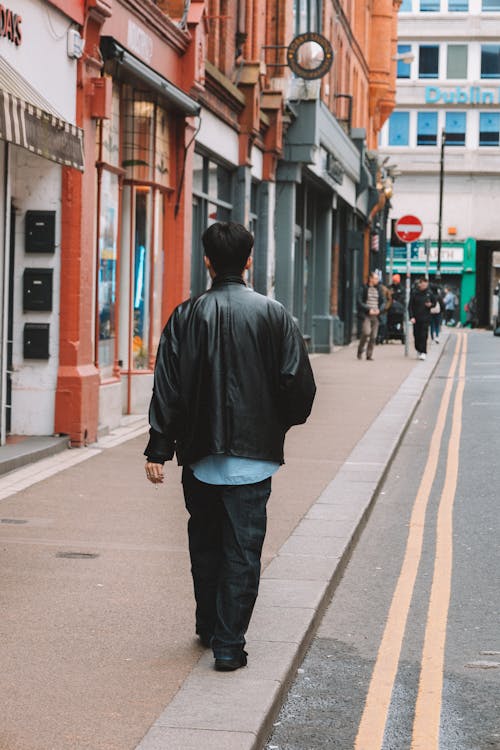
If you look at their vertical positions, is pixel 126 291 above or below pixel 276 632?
above

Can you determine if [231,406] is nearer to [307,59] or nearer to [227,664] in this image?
[227,664]

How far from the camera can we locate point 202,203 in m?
19.5

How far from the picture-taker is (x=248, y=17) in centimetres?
2264

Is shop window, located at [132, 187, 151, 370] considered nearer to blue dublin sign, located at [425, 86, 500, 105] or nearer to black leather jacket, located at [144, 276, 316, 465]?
black leather jacket, located at [144, 276, 316, 465]

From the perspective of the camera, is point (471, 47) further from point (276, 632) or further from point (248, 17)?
point (276, 632)

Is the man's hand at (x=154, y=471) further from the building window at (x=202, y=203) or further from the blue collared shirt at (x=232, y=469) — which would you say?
the building window at (x=202, y=203)

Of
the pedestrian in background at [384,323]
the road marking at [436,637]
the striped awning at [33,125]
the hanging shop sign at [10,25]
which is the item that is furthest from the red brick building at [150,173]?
the pedestrian in background at [384,323]

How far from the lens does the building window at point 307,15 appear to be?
27.7 metres

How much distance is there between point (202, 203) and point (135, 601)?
13.2m

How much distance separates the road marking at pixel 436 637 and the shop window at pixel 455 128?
5612 centimetres

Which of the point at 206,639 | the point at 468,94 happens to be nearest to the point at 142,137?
→ the point at 206,639

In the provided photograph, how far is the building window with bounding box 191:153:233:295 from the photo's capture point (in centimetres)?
1911

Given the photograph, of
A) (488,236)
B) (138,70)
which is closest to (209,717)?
(138,70)

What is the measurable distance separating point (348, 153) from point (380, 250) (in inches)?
655
